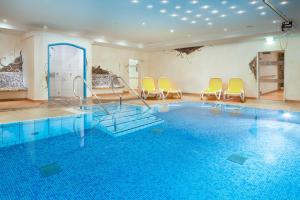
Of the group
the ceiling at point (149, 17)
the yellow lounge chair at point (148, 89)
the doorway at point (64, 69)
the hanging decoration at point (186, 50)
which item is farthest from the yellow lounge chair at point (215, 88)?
the doorway at point (64, 69)

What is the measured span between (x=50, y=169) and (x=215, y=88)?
29.8 feet

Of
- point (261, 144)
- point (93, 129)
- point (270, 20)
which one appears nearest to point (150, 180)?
point (261, 144)

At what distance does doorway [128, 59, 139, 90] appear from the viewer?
547 inches

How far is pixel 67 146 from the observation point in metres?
3.60

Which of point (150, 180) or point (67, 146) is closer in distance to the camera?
point (150, 180)

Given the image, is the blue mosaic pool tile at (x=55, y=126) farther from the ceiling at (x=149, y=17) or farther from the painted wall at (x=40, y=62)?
the painted wall at (x=40, y=62)

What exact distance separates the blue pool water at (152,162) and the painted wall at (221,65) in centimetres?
522

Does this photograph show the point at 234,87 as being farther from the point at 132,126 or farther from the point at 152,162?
the point at 152,162

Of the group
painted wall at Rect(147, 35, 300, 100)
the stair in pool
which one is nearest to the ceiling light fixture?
painted wall at Rect(147, 35, 300, 100)

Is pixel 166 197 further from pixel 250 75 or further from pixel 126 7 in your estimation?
pixel 250 75

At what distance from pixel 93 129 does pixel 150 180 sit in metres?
2.65

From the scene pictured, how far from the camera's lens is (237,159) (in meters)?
3.04

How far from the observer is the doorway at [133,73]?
45.5 feet

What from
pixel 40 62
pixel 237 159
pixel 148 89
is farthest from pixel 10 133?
pixel 148 89
